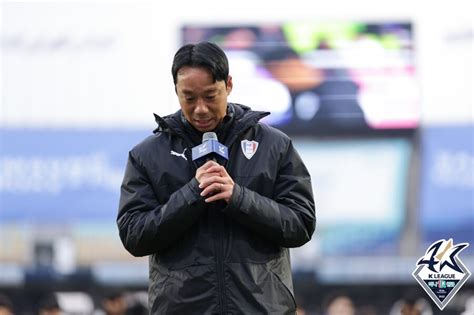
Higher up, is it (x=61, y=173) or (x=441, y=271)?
(x=441, y=271)

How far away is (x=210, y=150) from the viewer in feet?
12.7

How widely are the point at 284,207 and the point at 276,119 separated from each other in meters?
19.2

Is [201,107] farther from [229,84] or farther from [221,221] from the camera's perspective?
[221,221]

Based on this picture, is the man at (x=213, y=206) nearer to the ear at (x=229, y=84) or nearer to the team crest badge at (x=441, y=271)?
the ear at (x=229, y=84)

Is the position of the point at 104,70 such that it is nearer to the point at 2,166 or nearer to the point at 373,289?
the point at 2,166

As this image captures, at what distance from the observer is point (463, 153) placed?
25016 mm

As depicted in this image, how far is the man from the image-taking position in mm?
3906

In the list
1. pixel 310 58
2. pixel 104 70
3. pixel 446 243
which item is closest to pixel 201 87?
pixel 446 243

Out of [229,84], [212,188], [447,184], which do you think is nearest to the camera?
[212,188]

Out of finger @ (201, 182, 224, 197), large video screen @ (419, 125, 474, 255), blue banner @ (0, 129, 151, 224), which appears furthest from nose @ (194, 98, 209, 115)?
blue banner @ (0, 129, 151, 224)

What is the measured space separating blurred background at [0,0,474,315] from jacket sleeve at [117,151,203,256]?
60.3 feet

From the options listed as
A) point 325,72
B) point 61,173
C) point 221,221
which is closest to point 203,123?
point 221,221

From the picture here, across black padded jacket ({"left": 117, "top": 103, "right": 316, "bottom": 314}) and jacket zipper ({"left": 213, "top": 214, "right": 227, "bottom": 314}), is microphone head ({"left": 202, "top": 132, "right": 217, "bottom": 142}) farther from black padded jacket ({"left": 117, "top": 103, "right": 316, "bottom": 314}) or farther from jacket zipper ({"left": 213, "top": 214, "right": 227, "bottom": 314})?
jacket zipper ({"left": 213, "top": 214, "right": 227, "bottom": 314})

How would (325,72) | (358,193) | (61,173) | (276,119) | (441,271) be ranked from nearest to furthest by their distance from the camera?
(441,271) → (276,119) → (325,72) → (61,173) → (358,193)
